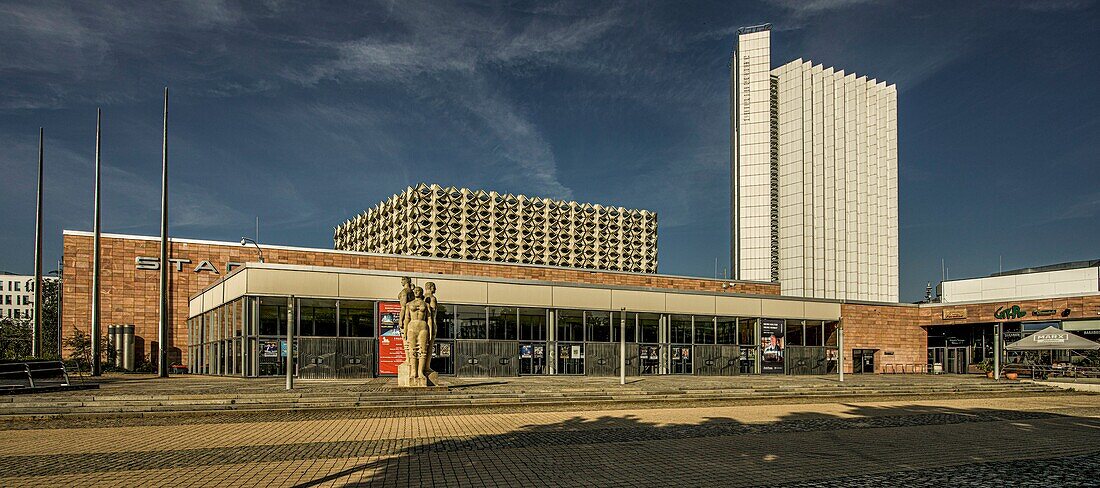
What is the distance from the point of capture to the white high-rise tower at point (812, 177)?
74000mm

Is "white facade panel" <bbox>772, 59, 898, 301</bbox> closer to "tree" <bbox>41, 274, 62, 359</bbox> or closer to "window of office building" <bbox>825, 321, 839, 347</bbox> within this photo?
"window of office building" <bbox>825, 321, 839, 347</bbox>

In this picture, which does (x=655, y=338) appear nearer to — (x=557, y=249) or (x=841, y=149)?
(x=841, y=149)

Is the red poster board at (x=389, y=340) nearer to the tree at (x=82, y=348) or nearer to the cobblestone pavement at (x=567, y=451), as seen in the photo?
the cobblestone pavement at (x=567, y=451)

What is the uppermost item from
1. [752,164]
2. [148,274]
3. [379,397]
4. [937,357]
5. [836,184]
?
[752,164]

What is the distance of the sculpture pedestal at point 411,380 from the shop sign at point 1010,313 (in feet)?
115

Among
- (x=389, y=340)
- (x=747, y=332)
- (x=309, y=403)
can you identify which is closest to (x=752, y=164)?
(x=747, y=332)

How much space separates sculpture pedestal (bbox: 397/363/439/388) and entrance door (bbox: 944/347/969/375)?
125 feet

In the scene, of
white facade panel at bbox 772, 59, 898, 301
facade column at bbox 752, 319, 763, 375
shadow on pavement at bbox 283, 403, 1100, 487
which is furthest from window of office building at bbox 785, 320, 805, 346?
white facade panel at bbox 772, 59, 898, 301

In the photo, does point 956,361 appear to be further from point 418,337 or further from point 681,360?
point 418,337

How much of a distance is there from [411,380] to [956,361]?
1538 inches

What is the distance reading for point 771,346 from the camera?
38.3 metres

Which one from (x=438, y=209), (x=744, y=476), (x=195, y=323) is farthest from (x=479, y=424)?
(x=438, y=209)

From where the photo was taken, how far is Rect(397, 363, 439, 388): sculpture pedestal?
21250 millimetres

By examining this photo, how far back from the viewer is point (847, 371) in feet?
145
